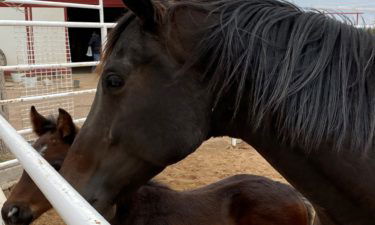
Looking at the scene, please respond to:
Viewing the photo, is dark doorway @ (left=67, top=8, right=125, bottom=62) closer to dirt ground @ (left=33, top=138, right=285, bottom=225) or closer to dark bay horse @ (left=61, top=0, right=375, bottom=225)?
dirt ground @ (left=33, top=138, right=285, bottom=225)

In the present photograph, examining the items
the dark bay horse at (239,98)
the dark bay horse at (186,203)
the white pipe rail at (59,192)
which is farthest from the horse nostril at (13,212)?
the white pipe rail at (59,192)

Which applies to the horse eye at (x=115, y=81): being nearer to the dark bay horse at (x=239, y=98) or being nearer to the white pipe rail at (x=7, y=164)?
the dark bay horse at (x=239, y=98)

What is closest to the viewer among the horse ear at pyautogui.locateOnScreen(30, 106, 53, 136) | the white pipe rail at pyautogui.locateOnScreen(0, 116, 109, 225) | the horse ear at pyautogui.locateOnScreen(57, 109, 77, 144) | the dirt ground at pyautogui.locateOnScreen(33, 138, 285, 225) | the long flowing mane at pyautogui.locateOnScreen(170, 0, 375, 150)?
the white pipe rail at pyautogui.locateOnScreen(0, 116, 109, 225)

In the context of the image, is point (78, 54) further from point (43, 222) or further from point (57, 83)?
point (43, 222)

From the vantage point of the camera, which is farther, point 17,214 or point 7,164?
point 7,164

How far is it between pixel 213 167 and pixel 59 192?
4.77m

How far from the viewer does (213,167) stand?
5652 mm

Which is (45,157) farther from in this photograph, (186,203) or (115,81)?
(115,81)

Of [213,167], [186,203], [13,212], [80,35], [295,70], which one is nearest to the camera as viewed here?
[295,70]

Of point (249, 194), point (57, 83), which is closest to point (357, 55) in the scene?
point (249, 194)

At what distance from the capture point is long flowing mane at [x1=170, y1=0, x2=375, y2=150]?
1.39 meters

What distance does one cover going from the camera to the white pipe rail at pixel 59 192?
835 mm

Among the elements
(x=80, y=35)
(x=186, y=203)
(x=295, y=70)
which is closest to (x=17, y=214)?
(x=186, y=203)

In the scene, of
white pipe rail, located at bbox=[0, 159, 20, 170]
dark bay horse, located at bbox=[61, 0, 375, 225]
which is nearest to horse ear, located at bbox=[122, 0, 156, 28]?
dark bay horse, located at bbox=[61, 0, 375, 225]
